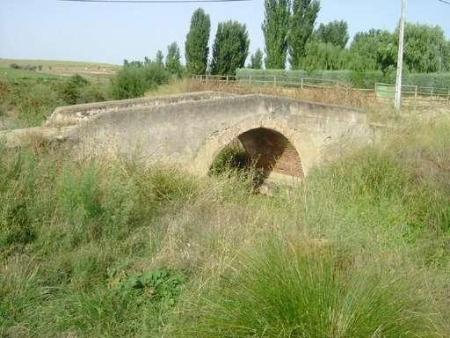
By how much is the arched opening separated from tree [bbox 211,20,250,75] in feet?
76.1

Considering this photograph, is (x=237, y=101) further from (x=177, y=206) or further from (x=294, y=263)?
(x=294, y=263)

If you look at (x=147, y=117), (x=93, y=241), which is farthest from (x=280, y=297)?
(x=147, y=117)

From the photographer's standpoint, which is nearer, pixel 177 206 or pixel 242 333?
pixel 242 333

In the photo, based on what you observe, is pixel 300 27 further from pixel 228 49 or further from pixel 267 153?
pixel 267 153

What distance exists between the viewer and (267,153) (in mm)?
13578

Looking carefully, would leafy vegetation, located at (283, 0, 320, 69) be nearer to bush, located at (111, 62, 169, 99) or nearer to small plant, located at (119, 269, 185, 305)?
bush, located at (111, 62, 169, 99)

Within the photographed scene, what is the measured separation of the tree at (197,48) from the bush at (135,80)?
9.54m

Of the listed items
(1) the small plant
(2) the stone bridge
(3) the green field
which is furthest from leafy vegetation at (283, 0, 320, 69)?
(1) the small plant

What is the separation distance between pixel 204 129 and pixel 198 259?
5.58m

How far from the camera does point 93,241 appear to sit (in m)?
4.69

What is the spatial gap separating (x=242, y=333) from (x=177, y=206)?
330cm

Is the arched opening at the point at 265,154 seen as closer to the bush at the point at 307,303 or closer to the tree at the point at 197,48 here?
the bush at the point at 307,303

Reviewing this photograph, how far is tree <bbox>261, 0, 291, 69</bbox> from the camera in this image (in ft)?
106

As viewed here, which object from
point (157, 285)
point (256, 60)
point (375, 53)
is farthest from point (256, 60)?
point (157, 285)
